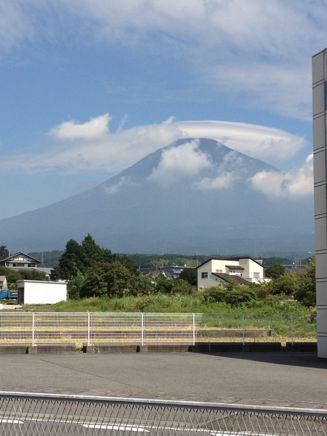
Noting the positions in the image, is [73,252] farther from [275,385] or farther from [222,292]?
[275,385]

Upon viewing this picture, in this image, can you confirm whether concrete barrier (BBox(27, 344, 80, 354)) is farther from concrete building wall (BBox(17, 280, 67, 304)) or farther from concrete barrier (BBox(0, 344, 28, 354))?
concrete building wall (BBox(17, 280, 67, 304))

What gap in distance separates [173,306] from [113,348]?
17.1 meters

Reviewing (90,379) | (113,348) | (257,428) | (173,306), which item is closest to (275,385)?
(90,379)

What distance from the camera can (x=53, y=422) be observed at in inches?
268

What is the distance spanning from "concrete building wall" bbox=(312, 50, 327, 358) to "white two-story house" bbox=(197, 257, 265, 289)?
66391 mm

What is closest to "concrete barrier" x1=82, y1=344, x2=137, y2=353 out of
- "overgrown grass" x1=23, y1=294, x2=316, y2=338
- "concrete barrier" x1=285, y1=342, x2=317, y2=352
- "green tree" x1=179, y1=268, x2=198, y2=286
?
"overgrown grass" x1=23, y1=294, x2=316, y2=338

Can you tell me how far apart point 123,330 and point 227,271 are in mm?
82480

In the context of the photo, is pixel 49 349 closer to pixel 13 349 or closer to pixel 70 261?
pixel 13 349

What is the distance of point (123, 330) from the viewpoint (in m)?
21.6

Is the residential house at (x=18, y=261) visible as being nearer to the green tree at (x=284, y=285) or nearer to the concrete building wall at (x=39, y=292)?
the concrete building wall at (x=39, y=292)

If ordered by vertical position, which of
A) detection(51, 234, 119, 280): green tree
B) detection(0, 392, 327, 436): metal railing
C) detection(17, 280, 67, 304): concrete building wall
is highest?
detection(51, 234, 119, 280): green tree

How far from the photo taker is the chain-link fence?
20688 mm

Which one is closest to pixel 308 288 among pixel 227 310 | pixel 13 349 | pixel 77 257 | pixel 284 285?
pixel 227 310

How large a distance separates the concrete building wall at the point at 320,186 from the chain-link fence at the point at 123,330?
506 centimetres
